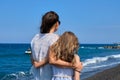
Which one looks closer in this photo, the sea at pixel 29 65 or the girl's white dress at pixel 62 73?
the girl's white dress at pixel 62 73

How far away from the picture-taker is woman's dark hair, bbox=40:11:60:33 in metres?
5.02

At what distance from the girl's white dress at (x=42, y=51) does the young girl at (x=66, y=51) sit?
0.09 meters

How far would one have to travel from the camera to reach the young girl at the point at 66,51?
15.7 feet

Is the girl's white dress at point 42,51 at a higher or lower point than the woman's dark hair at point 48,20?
lower

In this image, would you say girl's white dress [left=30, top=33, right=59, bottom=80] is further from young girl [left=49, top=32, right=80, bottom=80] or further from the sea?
the sea

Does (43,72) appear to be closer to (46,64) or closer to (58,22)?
(46,64)

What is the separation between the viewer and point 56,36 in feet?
16.2

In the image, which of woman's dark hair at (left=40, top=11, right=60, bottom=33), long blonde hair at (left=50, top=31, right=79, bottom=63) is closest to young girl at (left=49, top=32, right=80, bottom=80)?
long blonde hair at (left=50, top=31, right=79, bottom=63)

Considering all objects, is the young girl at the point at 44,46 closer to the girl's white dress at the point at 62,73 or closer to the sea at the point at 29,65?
the girl's white dress at the point at 62,73

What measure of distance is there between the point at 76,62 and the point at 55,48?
28cm

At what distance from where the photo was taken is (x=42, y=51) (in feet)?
16.3

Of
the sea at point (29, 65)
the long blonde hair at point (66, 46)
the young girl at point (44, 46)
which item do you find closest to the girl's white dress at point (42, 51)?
the young girl at point (44, 46)

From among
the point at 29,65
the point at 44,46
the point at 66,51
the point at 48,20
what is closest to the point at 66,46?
the point at 66,51

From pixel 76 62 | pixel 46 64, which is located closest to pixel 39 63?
pixel 46 64
